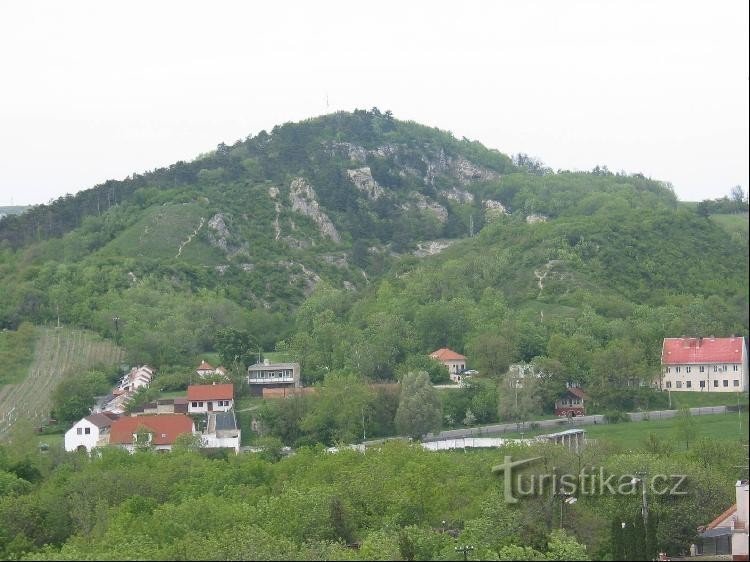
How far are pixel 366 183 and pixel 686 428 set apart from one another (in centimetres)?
8729

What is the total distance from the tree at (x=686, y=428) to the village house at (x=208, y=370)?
27460mm

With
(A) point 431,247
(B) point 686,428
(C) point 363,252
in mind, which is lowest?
(B) point 686,428

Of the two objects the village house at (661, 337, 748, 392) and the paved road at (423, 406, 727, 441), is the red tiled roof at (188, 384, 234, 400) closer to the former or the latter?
the paved road at (423, 406, 727, 441)

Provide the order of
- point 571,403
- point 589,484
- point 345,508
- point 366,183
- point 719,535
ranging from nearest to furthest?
point 719,535 < point 589,484 < point 345,508 < point 571,403 < point 366,183

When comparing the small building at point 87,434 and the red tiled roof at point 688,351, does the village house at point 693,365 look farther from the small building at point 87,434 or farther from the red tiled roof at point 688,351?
the small building at point 87,434

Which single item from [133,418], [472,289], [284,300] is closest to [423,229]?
[284,300]

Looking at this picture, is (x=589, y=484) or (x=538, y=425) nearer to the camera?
(x=589, y=484)

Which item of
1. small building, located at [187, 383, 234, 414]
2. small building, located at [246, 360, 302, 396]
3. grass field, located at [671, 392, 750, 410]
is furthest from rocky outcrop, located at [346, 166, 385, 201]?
grass field, located at [671, 392, 750, 410]

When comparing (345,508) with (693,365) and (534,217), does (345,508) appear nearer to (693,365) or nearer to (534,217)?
(693,365)

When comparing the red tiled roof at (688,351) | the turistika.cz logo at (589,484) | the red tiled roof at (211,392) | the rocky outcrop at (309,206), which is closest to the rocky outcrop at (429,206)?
the rocky outcrop at (309,206)

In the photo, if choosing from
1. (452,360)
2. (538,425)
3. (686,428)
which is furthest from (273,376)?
(686,428)

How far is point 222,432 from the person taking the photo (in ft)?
209

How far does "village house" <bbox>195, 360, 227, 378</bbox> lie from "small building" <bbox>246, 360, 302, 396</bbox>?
→ 1.41 metres

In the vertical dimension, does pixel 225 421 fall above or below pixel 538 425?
above
